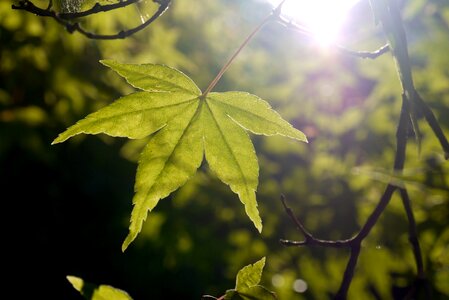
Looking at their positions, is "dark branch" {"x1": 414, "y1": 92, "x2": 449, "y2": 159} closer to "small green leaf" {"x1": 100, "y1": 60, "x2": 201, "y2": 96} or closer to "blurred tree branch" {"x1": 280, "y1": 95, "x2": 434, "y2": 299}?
"blurred tree branch" {"x1": 280, "y1": 95, "x2": 434, "y2": 299}

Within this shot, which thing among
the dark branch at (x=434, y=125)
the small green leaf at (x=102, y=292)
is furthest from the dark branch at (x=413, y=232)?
the small green leaf at (x=102, y=292)

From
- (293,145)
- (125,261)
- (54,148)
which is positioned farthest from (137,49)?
(125,261)

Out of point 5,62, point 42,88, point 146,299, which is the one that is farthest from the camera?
point 146,299

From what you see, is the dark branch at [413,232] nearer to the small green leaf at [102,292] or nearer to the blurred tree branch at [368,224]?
the blurred tree branch at [368,224]

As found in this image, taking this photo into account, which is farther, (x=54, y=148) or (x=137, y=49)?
(x=54, y=148)

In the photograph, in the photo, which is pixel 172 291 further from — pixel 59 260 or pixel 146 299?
pixel 59 260

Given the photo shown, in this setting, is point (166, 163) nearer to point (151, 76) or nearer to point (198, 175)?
point (151, 76)

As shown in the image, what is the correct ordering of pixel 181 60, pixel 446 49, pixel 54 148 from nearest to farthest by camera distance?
1. pixel 446 49
2. pixel 181 60
3. pixel 54 148
